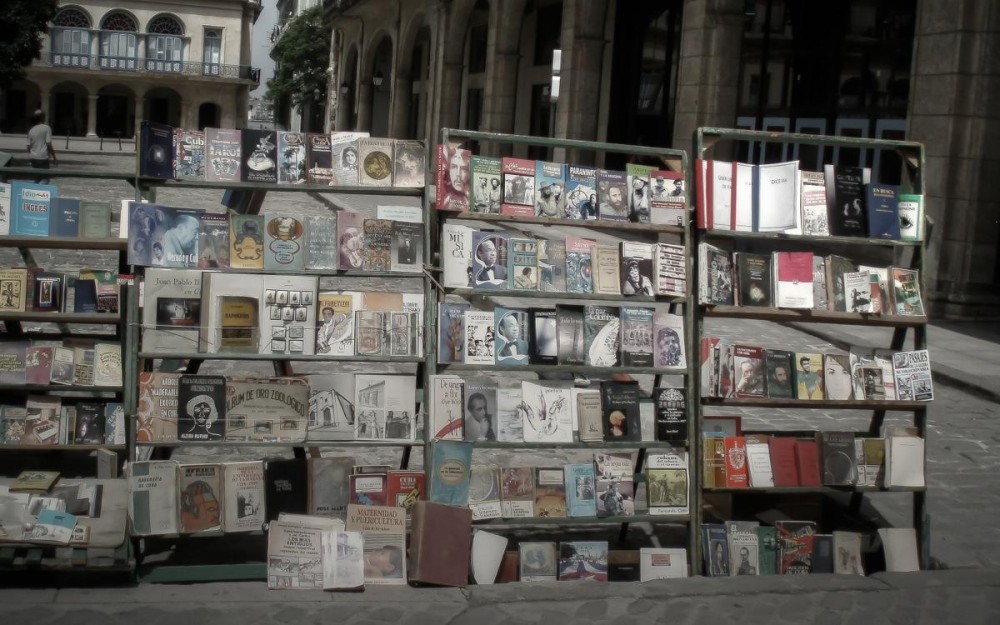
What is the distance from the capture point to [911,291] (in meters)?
5.55

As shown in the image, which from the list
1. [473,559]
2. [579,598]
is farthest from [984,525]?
[473,559]

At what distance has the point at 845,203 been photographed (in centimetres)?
552

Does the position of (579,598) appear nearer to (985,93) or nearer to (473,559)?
(473,559)

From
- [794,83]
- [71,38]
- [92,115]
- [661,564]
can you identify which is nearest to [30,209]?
[661,564]

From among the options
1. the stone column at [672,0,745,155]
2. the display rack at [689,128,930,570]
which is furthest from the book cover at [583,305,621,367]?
the stone column at [672,0,745,155]

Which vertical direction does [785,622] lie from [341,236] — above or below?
below

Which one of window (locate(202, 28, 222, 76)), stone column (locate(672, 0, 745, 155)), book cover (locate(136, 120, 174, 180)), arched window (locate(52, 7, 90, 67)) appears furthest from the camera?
window (locate(202, 28, 222, 76))

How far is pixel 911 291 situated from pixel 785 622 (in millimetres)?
1884

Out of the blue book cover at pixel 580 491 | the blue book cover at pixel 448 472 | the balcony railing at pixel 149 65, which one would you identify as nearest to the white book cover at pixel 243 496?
the blue book cover at pixel 448 472

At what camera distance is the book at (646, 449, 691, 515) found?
17.3 feet

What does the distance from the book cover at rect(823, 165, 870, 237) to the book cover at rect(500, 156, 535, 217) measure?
1.58 m

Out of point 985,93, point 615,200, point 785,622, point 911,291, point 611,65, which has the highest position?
point 611,65

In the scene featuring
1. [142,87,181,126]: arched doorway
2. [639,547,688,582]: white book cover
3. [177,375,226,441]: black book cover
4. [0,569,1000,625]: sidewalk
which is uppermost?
[142,87,181,126]: arched doorway

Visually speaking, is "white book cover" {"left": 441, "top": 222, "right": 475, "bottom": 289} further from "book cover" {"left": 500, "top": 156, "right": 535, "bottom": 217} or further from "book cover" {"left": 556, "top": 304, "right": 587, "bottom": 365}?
"book cover" {"left": 556, "top": 304, "right": 587, "bottom": 365}
